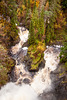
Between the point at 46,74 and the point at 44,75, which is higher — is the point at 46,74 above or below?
above

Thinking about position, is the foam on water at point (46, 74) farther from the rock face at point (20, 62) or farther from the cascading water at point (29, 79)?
the rock face at point (20, 62)

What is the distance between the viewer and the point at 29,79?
1955 centimetres

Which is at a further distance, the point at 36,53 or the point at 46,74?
the point at 36,53

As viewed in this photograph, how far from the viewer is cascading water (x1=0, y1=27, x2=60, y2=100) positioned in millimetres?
16370

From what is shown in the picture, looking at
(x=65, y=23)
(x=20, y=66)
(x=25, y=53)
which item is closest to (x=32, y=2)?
(x=65, y=23)

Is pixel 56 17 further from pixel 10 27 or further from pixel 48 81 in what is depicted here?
pixel 48 81

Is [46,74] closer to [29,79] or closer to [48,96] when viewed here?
[29,79]

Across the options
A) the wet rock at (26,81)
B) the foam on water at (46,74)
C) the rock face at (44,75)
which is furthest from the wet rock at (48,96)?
the wet rock at (26,81)

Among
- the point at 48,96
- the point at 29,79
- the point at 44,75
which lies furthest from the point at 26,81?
the point at 48,96

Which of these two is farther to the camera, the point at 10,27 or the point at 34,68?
the point at 10,27

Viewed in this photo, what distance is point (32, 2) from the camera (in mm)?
31719

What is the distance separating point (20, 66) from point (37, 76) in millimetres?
4928

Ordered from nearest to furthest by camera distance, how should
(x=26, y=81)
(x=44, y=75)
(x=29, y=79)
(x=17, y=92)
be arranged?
(x=17, y=92), (x=26, y=81), (x=29, y=79), (x=44, y=75)

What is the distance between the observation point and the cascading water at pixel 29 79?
1637 centimetres
